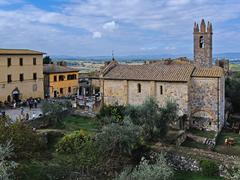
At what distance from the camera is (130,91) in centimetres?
4297

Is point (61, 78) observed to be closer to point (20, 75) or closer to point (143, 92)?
point (20, 75)

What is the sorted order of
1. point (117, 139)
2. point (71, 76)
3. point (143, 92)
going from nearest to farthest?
1. point (117, 139)
2. point (143, 92)
3. point (71, 76)

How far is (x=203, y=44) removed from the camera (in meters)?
43.4

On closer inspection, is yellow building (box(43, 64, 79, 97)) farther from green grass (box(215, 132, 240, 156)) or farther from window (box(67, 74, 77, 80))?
green grass (box(215, 132, 240, 156))

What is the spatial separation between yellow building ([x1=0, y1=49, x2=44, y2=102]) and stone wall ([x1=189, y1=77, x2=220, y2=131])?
25.3 m

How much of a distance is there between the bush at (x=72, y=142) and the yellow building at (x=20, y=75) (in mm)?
22145

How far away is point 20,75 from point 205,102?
2741 cm

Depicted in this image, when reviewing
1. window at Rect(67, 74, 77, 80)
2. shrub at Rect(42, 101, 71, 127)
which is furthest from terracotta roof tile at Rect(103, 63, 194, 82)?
window at Rect(67, 74, 77, 80)

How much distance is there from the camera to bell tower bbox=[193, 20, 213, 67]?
42.9 meters

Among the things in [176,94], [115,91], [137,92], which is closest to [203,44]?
[176,94]

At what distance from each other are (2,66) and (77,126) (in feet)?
59.4

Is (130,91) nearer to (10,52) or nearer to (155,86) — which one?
(155,86)

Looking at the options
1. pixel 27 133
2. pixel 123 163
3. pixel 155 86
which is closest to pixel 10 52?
pixel 155 86

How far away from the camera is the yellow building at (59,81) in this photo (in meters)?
56.6
